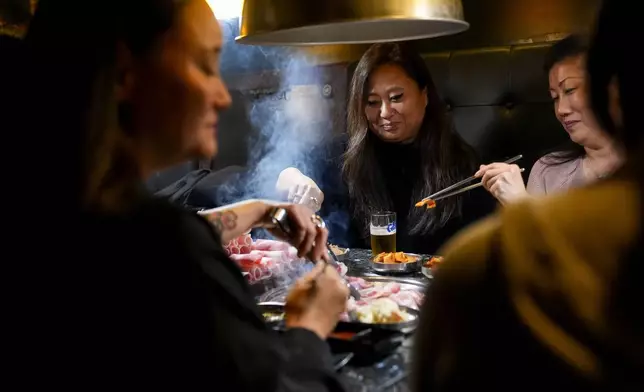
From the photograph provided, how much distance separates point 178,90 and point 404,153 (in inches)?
83.3

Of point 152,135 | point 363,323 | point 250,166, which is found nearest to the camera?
point 152,135

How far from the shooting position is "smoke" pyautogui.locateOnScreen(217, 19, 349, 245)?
3.61 metres

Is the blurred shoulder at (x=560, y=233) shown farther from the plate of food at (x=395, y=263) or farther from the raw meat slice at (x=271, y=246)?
the raw meat slice at (x=271, y=246)

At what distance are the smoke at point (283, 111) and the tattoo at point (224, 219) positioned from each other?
1.70 m

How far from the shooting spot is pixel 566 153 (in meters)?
2.75

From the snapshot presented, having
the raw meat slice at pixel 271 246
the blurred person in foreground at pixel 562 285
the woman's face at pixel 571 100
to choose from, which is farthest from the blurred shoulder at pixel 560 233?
the woman's face at pixel 571 100

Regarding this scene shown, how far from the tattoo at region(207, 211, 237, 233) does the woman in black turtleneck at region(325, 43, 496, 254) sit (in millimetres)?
1385

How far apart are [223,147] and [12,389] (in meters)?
3.45

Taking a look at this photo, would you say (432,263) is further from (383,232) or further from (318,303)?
(318,303)

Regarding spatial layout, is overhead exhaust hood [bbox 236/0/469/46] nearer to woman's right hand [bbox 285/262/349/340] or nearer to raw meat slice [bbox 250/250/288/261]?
woman's right hand [bbox 285/262/349/340]

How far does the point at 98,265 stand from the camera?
3.04ft

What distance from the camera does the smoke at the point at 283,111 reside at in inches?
142

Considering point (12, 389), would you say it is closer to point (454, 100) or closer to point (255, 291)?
point (255, 291)

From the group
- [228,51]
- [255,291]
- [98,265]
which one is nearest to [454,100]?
[228,51]
